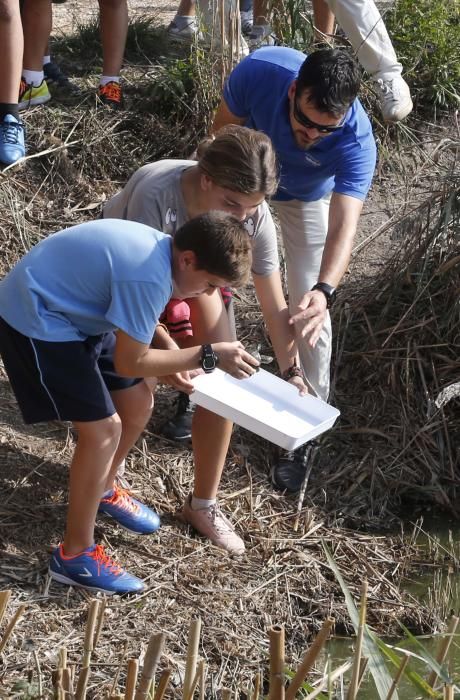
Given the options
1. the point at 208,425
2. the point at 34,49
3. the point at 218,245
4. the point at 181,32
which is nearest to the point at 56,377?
the point at 218,245

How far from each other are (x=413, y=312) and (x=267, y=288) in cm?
141

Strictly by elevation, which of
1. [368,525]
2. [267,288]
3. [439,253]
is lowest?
[368,525]

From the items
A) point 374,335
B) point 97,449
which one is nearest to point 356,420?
point 374,335

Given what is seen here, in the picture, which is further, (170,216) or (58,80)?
(58,80)

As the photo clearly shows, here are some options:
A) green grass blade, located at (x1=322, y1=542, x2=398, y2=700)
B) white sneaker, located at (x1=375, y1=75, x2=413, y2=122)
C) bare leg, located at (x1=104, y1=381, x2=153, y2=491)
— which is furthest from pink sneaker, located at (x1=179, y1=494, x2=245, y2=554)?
white sneaker, located at (x1=375, y1=75, x2=413, y2=122)

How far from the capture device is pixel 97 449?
9.74 feet

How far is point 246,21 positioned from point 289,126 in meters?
3.23

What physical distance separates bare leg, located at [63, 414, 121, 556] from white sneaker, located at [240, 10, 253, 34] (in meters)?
4.18

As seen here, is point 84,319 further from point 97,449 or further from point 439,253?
point 439,253

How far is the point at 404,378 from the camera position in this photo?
15.0 ft

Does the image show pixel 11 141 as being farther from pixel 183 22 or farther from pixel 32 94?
pixel 183 22

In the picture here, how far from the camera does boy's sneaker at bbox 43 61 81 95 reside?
18.8ft

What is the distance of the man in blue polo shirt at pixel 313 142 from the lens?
11.1 ft

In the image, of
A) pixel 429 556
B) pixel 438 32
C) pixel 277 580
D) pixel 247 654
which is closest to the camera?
pixel 247 654
